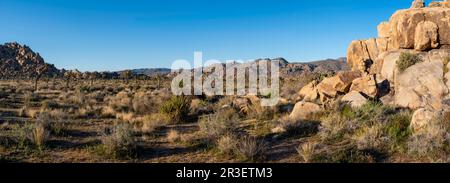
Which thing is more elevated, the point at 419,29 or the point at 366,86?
the point at 419,29

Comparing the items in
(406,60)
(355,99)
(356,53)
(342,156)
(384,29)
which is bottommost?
(342,156)

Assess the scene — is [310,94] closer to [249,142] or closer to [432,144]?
[249,142]

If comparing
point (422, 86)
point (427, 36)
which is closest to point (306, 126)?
point (422, 86)

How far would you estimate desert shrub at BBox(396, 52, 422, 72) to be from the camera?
51.0ft

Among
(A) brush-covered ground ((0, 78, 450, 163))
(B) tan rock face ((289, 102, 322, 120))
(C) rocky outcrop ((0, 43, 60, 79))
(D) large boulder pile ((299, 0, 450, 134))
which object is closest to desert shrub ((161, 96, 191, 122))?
(A) brush-covered ground ((0, 78, 450, 163))

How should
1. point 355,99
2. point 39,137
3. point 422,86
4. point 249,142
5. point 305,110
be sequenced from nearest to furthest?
point 249,142, point 39,137, point 305,110, point 355,99, point 422,86

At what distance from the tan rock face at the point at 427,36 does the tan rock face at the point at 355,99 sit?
5823 millimetres

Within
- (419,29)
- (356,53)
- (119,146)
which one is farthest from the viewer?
(356,53)

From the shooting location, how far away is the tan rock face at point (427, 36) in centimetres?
1666

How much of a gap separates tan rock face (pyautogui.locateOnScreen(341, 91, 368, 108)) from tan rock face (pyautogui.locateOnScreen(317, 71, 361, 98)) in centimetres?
178

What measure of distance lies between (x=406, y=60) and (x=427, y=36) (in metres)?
2.37

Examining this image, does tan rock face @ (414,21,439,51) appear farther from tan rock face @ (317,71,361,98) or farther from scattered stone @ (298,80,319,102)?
scattered stone @ (298,80,319,102)

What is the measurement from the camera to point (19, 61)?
95.2 metres
